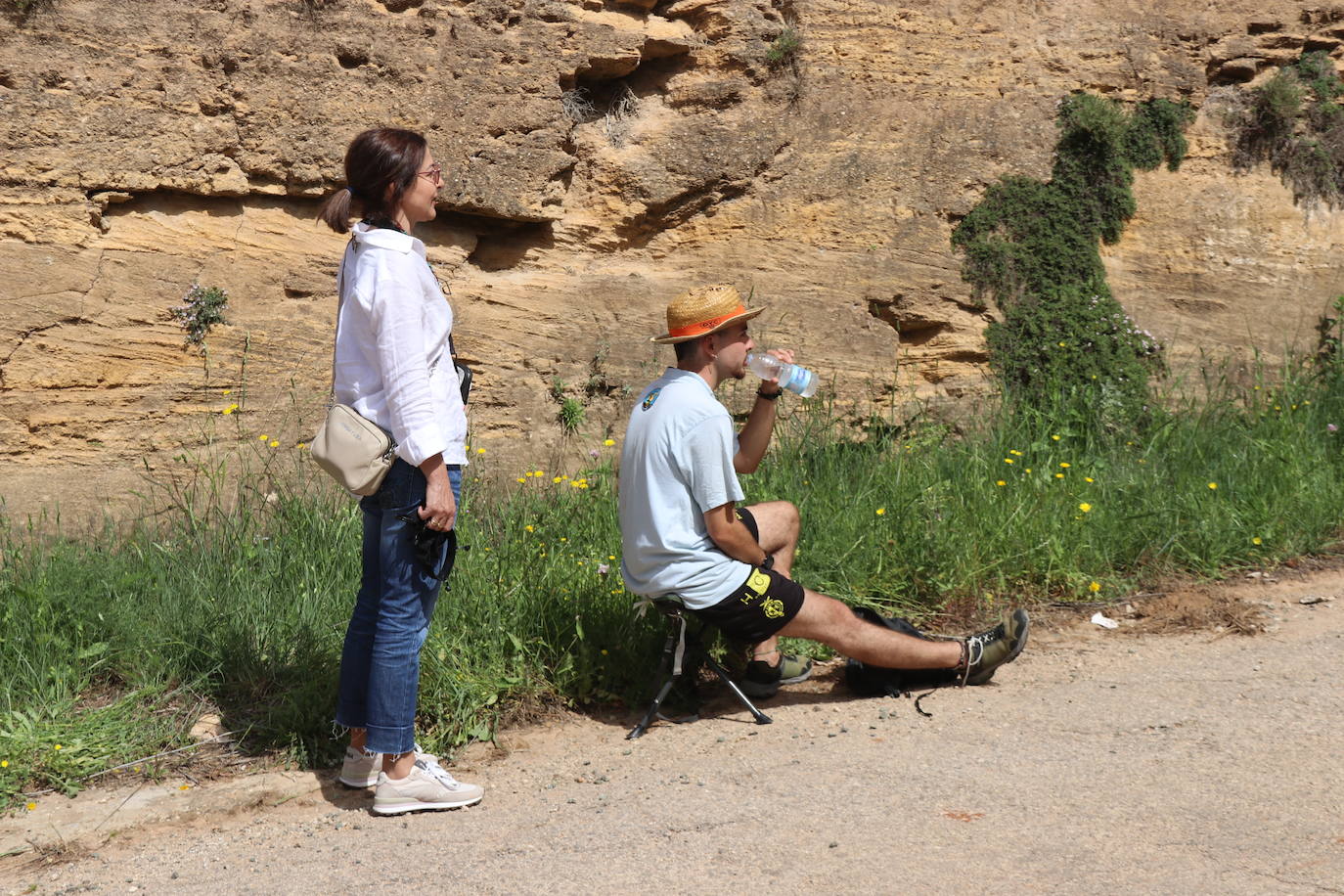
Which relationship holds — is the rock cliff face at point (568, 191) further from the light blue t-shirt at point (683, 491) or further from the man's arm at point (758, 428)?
the light blue t-shirt at point (683, 491)

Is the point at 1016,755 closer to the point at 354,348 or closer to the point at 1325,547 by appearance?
the point at 354,348

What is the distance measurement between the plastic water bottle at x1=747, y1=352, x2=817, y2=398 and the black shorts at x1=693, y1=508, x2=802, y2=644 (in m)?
0.65

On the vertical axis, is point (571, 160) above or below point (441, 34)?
below

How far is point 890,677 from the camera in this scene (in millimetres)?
4273

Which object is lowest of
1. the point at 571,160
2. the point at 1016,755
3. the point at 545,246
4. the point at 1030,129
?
the point at 1016,755

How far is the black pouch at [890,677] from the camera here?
4.27 metres

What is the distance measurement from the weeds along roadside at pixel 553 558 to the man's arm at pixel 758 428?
0.71 m

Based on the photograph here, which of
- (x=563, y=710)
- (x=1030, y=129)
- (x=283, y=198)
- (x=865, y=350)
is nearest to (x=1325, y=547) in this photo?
(x=865, y=350)

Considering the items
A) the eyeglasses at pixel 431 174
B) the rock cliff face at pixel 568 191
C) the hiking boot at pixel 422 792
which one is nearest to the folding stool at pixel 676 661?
the hiking boot at pixel 422 792

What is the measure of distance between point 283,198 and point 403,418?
316cm

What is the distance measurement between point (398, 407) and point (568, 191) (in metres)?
3.52

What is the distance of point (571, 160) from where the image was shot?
20.9 ft

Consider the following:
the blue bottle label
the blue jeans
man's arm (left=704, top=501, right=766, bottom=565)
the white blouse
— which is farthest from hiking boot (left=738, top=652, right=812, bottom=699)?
the white blouse

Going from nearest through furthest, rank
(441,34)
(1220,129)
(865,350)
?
(441,34), (865,350), (1220,129)
